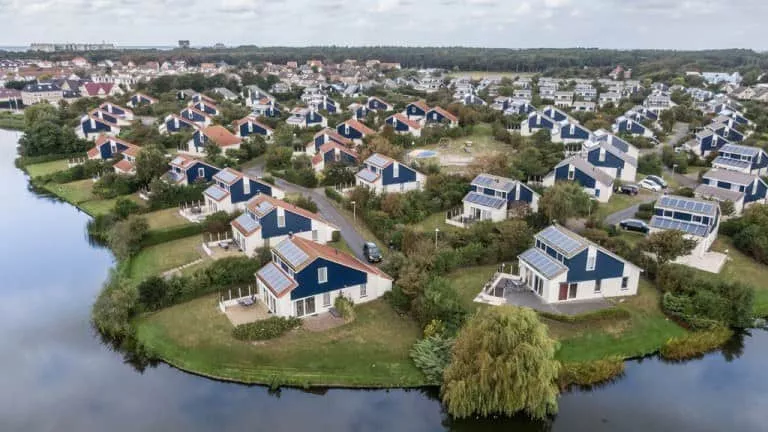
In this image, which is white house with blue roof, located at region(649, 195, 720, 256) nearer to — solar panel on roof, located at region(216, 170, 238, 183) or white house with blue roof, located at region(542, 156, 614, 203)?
white house with blue roof, located at region(542, 156, 614, 203)

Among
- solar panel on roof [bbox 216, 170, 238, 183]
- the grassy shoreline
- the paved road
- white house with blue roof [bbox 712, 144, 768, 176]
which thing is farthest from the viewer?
white house with blue roof [bbox 712, 144, 768, 176]

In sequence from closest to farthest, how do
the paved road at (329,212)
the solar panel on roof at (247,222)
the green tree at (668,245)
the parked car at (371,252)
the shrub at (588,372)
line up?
the shrub at (588,372) < the green tree at (668,245) < the parked car at (371,252) < the solar panel on roof at (247,222) < the paved road at (329,212)

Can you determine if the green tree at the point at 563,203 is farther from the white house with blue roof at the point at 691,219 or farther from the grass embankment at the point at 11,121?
the grass embankment at the point at 11,121

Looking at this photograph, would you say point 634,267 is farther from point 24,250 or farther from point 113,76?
point 113,76

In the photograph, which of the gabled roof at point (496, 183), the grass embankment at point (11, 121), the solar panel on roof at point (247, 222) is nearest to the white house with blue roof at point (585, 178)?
the gabled roof at point (496, 183)

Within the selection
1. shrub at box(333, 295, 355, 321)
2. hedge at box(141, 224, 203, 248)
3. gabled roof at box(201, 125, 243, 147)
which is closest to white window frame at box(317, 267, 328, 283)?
shrub at box(333, 295, 355, 321)

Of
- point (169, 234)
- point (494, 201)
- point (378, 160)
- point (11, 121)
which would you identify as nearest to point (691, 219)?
point (494, 201)
